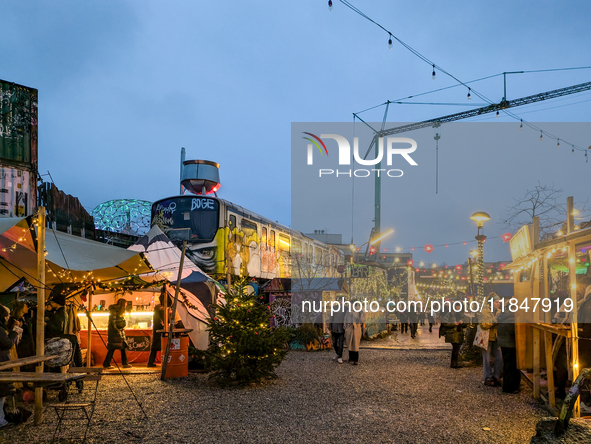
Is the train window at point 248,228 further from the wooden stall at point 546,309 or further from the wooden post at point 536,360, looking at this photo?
the wooden post at point 536,360

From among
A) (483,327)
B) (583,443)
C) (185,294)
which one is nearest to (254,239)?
(185,294)

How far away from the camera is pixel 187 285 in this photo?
1220cm

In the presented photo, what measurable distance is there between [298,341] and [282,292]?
2.29m

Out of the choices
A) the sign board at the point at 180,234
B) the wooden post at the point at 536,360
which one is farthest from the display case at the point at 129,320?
the wooden post at the point at 536,360

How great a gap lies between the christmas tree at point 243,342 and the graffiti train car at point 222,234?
3.43 meters

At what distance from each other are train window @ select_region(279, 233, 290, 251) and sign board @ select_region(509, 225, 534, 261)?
1208 cm

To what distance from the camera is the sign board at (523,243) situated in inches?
310

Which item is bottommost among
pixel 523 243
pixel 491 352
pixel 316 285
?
pixel 491 352

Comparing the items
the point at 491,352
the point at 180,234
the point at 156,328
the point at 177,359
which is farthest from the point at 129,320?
the point at 491,352

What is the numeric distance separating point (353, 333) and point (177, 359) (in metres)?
4.85

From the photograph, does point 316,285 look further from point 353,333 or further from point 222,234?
point 353,333

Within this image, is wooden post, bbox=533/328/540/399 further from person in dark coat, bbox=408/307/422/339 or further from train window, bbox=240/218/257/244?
person in dark coat, bbox=408/307/422/339

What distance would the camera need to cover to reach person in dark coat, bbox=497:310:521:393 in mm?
8883

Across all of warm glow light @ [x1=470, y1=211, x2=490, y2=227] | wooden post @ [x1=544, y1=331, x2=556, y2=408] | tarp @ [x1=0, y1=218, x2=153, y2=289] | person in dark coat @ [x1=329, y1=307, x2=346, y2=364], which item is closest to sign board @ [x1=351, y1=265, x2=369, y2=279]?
warm glow light @ [x1=470, y1=211, x2=490, y2=227]
